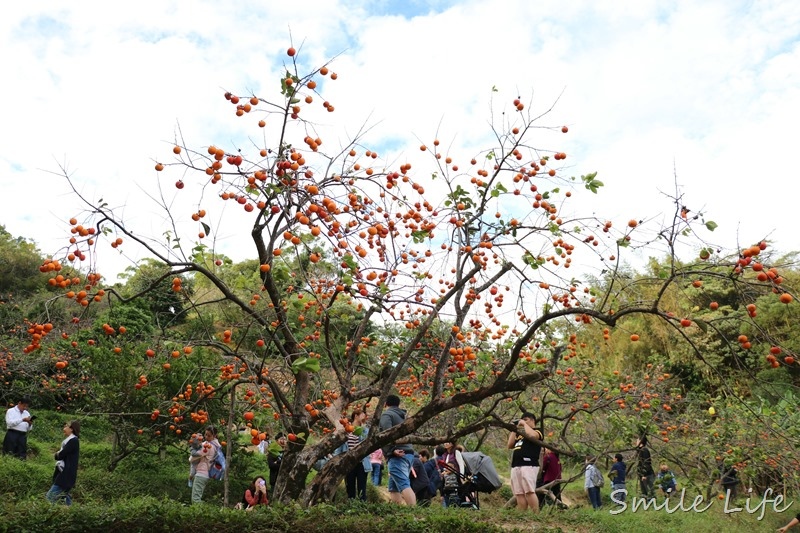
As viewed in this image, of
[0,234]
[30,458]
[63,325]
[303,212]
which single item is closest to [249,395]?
[303,212]

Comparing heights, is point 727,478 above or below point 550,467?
below

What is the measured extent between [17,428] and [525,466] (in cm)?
710

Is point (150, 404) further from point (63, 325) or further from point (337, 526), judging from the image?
point (63, 325)

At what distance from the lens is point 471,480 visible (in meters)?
7.50

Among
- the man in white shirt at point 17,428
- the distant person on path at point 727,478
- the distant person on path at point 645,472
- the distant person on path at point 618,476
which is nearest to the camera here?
the distant person on path at point 727,478

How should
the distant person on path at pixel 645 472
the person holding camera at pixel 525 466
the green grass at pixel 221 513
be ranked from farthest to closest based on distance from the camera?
the distant person on path at pixel 645 472 < the person holding camera at pixel 525 466 < the green grass at pixel 221 513

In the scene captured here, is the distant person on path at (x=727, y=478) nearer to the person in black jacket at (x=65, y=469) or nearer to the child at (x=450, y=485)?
the child at (x=450, y=485)

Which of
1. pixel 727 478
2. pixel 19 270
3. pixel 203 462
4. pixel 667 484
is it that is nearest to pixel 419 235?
pixel 203 462

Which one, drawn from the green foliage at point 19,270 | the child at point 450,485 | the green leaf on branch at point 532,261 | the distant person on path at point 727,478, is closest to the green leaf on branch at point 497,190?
the green leaf on branch at point 532,261

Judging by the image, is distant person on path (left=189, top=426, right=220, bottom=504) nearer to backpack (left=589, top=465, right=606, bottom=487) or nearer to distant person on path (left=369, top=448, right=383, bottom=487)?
distant person on path (left=369, top=448, right=383, bottom=487)

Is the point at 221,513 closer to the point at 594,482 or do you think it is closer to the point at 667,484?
the point at 594,482

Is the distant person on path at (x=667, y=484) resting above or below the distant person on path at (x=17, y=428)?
below

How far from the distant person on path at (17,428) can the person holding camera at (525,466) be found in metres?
6.74

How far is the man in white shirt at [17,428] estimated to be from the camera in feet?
30.1
